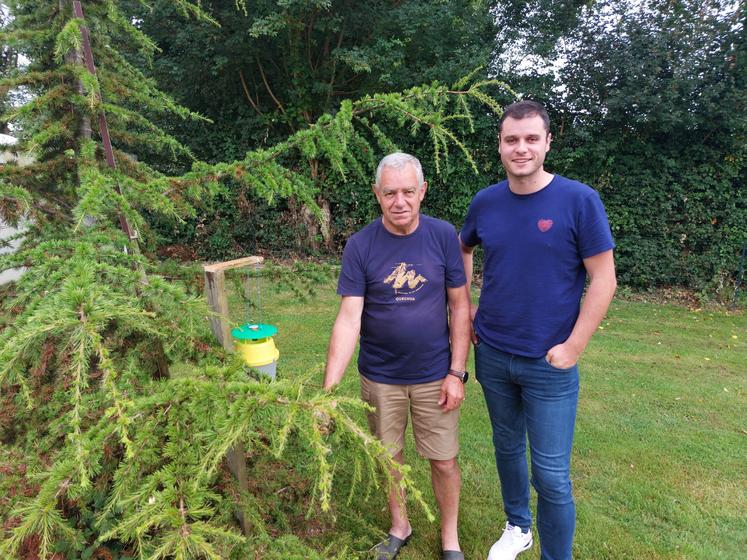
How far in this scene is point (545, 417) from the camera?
7.16 ft

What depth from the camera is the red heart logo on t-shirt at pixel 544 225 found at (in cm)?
207

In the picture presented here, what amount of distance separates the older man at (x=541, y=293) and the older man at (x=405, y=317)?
190mm

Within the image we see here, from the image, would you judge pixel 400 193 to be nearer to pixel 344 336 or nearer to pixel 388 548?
pixel 344 336

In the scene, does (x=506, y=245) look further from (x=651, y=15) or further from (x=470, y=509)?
(x=651, y=15)

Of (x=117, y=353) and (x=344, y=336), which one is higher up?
(x=117, y=353)

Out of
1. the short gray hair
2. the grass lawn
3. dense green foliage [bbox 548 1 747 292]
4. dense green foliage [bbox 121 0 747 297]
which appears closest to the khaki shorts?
the grass lawn

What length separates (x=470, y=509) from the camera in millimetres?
3096

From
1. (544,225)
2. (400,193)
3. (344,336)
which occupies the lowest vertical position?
(344,336)

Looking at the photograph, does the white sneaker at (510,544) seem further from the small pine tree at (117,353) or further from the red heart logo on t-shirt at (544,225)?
the red heart logo on t-shirt at (544,225)

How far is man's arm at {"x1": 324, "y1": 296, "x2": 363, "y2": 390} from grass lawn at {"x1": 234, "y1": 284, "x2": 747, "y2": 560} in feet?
0.40

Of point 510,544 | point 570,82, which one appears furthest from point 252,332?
point 570,82

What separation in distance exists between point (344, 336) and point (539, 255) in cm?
100

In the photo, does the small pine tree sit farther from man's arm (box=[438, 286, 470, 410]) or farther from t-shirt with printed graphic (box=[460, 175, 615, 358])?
man's arm (box=[438, 286, 470, 410])

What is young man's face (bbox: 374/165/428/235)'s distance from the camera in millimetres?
2129
